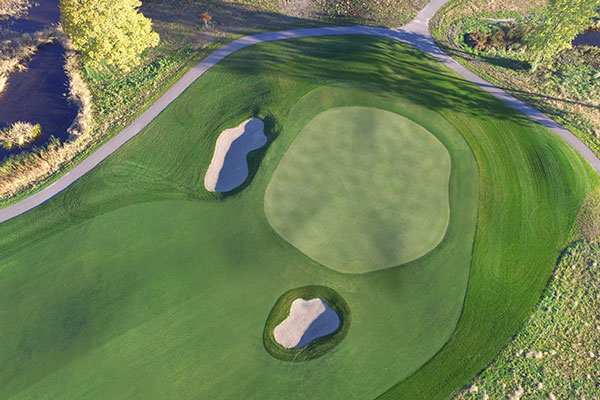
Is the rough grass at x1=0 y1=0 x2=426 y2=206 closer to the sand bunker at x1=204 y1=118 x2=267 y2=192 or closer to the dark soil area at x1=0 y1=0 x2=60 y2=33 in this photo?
the dark soil area at x1=0 y1=0 x2=60 y2=33

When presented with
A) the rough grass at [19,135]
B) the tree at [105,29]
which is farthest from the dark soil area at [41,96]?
the tree at [105,29]

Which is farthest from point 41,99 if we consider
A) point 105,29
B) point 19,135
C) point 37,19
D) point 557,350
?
point 557,350

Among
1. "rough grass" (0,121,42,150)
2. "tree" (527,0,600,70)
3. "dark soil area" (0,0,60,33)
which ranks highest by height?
"tree" (527,0,600,70)

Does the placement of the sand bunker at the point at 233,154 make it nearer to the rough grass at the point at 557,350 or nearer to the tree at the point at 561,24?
the rough grass at the point at 557,350

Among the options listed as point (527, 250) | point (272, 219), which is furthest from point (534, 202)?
point (272, 219)

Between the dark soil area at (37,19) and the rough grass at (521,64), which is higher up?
the rough grass at (521,64)

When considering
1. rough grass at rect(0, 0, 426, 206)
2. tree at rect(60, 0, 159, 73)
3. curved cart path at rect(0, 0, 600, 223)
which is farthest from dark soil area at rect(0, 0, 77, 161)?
tree at rect(60, 0, 159, 73)

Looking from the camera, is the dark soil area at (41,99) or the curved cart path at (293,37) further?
the dark soil area at (41,99)
